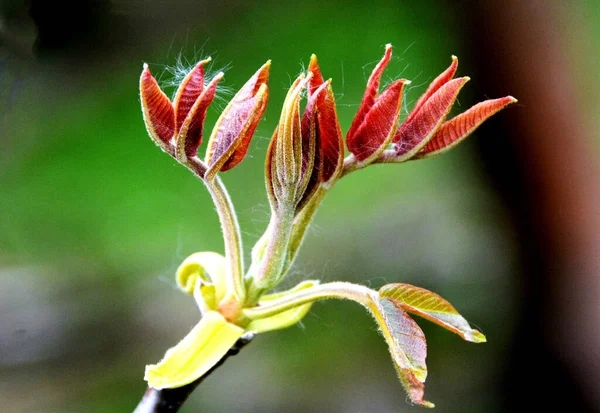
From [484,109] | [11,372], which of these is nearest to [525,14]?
[484,109]

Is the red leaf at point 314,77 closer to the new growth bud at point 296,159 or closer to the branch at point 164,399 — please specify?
the new growth bud at point 296,159

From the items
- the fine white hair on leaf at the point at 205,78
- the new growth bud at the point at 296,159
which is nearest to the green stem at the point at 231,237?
the new growth bud at the point at 296,159

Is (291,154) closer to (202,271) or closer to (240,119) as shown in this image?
(240,119)

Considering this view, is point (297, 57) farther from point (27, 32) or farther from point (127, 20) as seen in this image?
point (27, 32)

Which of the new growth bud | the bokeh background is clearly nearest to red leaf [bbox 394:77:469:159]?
the new growth bud

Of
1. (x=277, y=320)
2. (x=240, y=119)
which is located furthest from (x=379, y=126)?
(x=277, y=320)

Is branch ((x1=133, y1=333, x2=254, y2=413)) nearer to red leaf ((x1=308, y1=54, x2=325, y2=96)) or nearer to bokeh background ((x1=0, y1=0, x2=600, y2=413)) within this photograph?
red leaf ((x1=308, y1=54, x2=325, y2=96))
